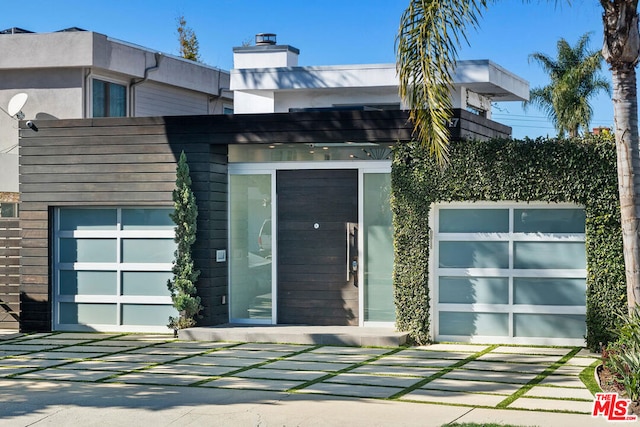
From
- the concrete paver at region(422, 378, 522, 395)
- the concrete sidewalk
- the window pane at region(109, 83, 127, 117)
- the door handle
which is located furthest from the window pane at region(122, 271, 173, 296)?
the concrete paver at region(422, 378, 522, 395)

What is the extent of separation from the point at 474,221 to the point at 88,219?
257 inches

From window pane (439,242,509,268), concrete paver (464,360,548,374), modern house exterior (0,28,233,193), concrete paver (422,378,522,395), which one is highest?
modern house exterior (0,28,233,193)

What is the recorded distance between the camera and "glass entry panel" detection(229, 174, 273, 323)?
1647cm

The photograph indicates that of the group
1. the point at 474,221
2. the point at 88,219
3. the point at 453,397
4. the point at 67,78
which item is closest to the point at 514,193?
the point at 474,221

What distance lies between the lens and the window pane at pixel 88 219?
16.9 meters

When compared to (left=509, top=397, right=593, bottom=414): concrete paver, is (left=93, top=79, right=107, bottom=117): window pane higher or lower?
higher

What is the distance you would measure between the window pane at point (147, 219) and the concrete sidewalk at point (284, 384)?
2046 millimetres

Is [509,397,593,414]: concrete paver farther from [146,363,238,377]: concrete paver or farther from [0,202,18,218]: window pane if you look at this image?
[0,202,18,218]: window pane

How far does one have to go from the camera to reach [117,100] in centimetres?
2130

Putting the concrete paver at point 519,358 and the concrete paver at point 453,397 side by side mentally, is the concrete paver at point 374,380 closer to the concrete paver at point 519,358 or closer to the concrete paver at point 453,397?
the concrete paver at point 453,397

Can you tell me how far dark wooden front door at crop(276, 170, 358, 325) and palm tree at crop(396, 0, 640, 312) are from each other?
1.99 metres

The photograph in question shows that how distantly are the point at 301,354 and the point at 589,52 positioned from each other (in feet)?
119

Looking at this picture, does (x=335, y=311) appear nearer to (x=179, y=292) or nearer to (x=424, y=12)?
(x=179, y=292)

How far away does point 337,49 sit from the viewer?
98.7ft
